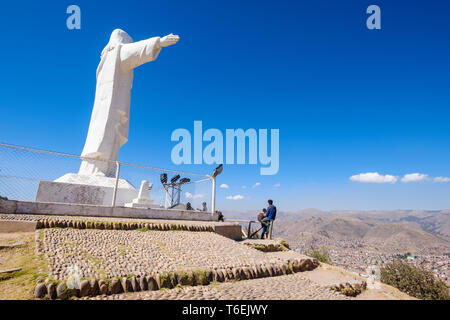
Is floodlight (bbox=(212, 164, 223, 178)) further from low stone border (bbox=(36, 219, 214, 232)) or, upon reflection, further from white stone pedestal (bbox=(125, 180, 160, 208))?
low stone border (bbox=(36, 219, 214, 232))

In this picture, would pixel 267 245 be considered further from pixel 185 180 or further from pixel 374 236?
pixel 374 236

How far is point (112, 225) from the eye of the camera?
6.46 metres

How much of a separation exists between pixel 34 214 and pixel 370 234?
10077 cm

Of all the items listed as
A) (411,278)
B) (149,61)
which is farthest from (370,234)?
(149,61)

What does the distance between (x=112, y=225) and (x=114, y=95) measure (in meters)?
8.02

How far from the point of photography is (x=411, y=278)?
1501 cm

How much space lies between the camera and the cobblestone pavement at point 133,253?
406 cm

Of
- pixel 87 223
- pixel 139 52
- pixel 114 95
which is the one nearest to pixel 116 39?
pixel 139 52

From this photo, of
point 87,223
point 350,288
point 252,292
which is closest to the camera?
point 252,292

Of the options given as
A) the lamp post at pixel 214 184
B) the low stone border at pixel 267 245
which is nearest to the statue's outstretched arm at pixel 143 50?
the lamp post at pixel 214 184

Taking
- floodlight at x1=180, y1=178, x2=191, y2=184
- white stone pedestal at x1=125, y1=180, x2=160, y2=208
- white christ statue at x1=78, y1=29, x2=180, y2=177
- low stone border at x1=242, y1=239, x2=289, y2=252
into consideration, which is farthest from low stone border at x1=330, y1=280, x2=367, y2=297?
white christ statue at x1=78, y1=29, x2=180, y2=177

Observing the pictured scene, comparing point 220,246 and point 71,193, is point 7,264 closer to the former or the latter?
point 220,246

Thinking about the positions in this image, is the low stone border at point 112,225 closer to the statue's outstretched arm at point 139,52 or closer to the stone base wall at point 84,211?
the stone base wall at point 84,211
